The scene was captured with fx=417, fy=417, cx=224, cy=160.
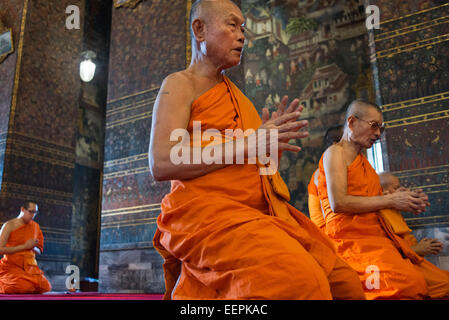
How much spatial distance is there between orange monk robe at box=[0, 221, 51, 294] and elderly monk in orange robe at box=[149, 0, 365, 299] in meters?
5.87

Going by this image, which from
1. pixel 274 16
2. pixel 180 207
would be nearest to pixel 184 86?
pixel 180 207

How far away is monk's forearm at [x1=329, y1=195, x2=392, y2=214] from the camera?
3182mm

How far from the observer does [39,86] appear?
902 centimetres

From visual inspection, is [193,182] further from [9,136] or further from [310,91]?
[310,91]

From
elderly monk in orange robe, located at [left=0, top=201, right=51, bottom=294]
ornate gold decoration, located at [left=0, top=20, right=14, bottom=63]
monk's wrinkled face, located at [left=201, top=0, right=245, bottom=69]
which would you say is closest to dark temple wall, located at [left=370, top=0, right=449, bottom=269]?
monk's wrinkled face, located at [left=201, top=0, right=245, bottom=69]

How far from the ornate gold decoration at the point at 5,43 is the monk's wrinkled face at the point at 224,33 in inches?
324

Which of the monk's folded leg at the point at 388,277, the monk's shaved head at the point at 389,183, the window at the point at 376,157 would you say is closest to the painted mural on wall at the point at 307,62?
the window at the point at 376,157

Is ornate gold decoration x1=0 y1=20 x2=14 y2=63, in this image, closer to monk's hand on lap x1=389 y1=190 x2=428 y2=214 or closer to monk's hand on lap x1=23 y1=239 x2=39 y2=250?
monk's hand on lap x1=23 y1=239 x2=39 y2=250

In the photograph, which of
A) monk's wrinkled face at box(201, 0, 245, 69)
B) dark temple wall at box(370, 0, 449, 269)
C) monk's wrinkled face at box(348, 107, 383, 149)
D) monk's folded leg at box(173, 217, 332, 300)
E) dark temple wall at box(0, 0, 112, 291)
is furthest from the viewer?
dark temple wall at box(0, 0, 112, 291)

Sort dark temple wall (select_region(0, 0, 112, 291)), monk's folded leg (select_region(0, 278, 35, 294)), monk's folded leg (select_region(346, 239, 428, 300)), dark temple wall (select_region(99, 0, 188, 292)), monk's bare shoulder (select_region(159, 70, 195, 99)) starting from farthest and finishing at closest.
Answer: dark temple wall (select_region(0, 0, 112, 291)), monk's folded leg (select_region(0, 278, 35, 294)), dark temple wall (select_region(99, 0, 188, 292)), monk's folded leg (select_region(346, 239, 428, 300)), monk's bare shoulder (select_region(159, 70, 195, 99))

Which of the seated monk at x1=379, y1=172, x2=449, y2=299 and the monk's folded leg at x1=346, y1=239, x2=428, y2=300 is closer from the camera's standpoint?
the monk's folded leg at x1=346, y1=239, x2=428, y2=300

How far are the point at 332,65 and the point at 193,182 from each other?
38.4 feet

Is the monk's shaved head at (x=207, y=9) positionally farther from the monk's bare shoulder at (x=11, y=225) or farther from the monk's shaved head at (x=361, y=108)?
the monk's bare shoulder at (x=11, y=225)
